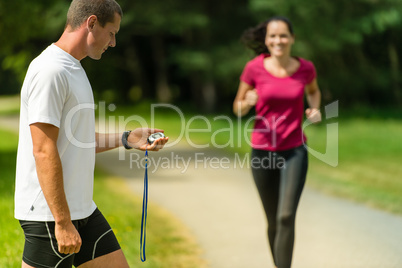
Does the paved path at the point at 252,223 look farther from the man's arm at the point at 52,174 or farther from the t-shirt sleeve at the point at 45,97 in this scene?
the t-shirt sleeve at the point at 45,97

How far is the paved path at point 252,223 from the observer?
5164 millimetres

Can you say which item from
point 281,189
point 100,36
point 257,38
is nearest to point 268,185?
point 281,189

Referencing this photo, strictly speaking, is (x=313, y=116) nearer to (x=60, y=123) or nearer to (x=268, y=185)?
(x=268, y=185)

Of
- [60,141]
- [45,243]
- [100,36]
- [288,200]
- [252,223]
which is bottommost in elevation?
[252,223]

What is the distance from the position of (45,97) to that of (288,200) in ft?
8.08

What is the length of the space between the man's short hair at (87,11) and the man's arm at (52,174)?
52 centimetres

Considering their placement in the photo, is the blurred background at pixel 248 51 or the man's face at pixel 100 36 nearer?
the man's face at pixel 100 36

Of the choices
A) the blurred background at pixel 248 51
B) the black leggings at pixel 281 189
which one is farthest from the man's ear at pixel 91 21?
the blurred background at pixel 248 51

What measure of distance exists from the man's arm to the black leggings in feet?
7.21

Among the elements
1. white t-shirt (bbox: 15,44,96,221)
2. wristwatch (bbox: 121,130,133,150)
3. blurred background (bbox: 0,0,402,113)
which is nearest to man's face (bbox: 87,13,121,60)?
white t-shirt (bbox: 15,44,96,221)

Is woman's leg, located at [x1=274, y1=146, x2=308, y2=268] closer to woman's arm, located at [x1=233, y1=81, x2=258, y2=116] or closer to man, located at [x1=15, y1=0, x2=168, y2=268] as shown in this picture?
woman's arm, located at [x1=233, y1=81, x2=258, y2=116]

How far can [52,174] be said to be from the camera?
2.32 m

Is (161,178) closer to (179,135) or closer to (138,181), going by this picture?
(138,181)

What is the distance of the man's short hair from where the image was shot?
2492 millimetres
